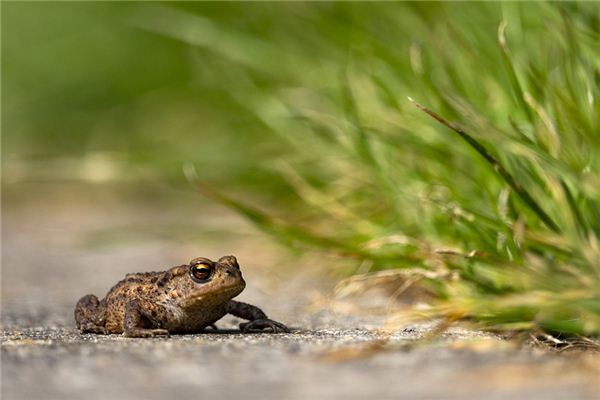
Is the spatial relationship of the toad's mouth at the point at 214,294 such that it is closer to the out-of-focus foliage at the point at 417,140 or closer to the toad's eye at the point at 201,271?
the toad's eye at the point at 201,271

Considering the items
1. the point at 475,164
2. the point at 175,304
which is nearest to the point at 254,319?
the point at 175,304

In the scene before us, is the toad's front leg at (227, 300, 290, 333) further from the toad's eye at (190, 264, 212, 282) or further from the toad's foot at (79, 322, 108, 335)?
the toad's foot at (79, 322, 108, 335)

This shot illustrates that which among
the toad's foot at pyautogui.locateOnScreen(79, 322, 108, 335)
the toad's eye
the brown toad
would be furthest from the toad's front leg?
the toad's foot at pyautogui.locateOnScreen(79, 322, 108, 335)

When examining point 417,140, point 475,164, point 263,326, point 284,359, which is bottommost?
point 284,359

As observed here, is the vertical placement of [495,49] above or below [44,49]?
below

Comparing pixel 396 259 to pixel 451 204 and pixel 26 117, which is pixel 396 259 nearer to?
pixel 451 204

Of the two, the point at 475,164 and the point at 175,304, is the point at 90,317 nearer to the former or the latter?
the point at 175,304

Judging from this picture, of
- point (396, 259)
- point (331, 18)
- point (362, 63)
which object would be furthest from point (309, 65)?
point (396, 259)
